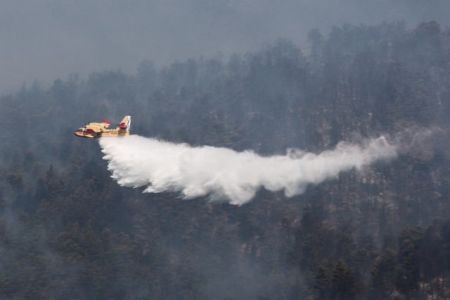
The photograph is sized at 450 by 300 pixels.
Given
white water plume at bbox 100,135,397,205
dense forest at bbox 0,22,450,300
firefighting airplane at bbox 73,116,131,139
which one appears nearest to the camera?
firefighting airplane at bbox 73,116,131,139

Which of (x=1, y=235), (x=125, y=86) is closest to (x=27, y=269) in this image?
(x=1, y=235)

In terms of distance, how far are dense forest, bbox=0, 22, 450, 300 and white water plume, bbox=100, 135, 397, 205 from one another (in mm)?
9306

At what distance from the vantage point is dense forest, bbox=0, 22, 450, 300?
83.1 meters

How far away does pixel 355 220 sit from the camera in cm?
9794

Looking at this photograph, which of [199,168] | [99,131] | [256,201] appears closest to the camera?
[99,131]

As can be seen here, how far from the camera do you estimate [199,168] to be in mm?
72000

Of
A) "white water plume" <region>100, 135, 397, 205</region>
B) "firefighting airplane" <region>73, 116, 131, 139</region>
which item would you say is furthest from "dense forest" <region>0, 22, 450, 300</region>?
"firefighting airplane" <region>73, 116, 131, 139</region>

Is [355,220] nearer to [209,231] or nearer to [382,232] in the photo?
[382,232]

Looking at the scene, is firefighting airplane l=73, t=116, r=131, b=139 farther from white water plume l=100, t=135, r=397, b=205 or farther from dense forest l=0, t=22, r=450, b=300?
dense forest l=0, t=22, r=450, b=300

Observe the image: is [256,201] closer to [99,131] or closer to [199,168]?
[199,168]

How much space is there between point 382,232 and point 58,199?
40.2 meters

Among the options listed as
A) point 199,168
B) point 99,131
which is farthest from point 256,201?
point 99,131

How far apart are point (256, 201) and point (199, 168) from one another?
2974 centimetres

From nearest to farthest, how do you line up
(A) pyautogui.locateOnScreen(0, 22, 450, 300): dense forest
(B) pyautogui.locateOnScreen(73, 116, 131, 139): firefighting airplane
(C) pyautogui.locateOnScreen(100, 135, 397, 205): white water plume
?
(B) pyautogui.locateOnScreen(73, 116, 131, 139): firefighting airplane, (C) pyautogui.locateOnScreen(100, 135, 397, 205): white water plume, (A) pyautogui.locateOnScreen(0, 22, 450, 300): dense forest
